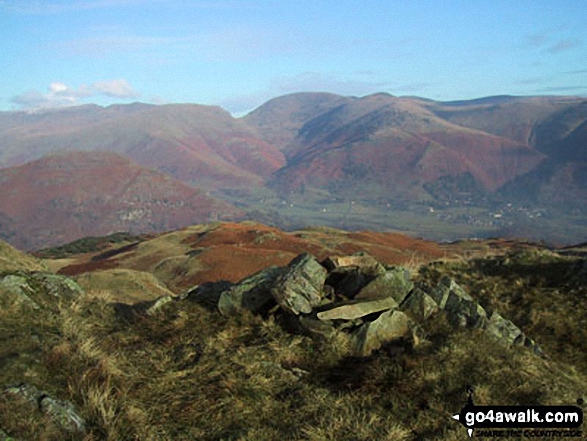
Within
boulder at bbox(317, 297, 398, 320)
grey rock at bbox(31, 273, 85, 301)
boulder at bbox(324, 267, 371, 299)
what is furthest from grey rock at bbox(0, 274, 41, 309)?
boulder at bbox(324, 267, 371, 299)

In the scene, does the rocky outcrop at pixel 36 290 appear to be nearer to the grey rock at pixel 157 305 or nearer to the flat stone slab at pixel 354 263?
the grey rock at pixel 157 305

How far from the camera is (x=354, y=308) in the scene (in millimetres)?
9414

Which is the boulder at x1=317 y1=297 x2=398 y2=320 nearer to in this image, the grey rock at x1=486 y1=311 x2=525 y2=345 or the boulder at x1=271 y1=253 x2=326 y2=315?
the boulder at x1=271 y1=253 x2=326 y2=315

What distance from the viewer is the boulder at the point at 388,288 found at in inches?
406

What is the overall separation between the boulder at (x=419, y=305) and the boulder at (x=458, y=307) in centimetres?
33

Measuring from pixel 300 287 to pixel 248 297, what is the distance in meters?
1.18

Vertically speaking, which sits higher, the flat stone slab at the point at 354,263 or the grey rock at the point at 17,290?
the grey rock at the point at 17,290

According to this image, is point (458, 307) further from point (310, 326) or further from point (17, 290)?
point (17, 290)

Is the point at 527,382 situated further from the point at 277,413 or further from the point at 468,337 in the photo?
the point at 277,413

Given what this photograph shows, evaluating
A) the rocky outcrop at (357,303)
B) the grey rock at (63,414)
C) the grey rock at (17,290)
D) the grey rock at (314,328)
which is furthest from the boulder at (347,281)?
the grey rock at (17,290)

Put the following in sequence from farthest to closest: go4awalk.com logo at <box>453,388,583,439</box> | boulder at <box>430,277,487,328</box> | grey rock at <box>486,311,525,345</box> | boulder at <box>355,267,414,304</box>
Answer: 1. boulder at <box>355,267,414,304</box>
2. boulder at <box>430,277,487,328</box>
3. grey rock at <box>486,311,525,345</box>
4. go4awalk.com logo at <box>453,388,583,439</box>

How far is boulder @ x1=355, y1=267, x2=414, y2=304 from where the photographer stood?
1031cm

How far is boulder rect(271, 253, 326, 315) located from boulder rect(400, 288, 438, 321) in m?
1.80

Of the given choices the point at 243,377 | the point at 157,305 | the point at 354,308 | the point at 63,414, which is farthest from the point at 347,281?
the point at 63,414
